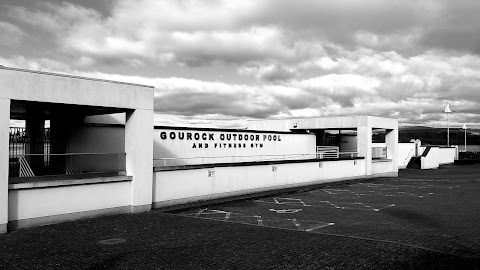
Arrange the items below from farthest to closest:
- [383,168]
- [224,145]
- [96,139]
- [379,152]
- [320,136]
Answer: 1. [379,152]
2. [320,136]
3. [383,168]
4. [224,145]
5. [96,139]

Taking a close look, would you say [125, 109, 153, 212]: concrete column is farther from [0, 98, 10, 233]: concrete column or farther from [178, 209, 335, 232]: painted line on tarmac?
[0, 98, 10, 233]: concrete column

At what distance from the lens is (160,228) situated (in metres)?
12.7

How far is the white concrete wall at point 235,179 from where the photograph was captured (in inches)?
675

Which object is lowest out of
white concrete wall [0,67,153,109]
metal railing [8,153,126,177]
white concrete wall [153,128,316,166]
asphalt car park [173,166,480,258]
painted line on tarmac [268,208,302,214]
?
painted line on tarmac [268,208,302,214]

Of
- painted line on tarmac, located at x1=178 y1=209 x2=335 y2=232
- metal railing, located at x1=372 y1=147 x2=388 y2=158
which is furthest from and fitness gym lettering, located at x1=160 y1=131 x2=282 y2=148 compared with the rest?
metal railing, located at x1=372 y1=147 x2=388 y2=158

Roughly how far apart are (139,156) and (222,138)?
10.6 metres

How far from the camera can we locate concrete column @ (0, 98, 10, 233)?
11797mm

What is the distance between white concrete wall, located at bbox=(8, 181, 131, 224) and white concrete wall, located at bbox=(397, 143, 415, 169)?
126 ft

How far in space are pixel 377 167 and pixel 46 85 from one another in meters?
26.7

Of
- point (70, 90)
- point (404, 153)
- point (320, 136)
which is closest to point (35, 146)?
point (70, 90)

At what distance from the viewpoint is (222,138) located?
84.7 feet

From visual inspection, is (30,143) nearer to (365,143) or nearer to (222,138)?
(222,138)

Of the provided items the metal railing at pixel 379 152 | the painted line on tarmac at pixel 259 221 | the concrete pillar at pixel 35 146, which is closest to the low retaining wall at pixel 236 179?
the painted line on tarmac at pixel 259 221

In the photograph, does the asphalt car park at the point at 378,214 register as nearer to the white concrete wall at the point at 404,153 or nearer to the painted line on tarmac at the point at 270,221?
the painted line on tarmac at the point at 270,221
